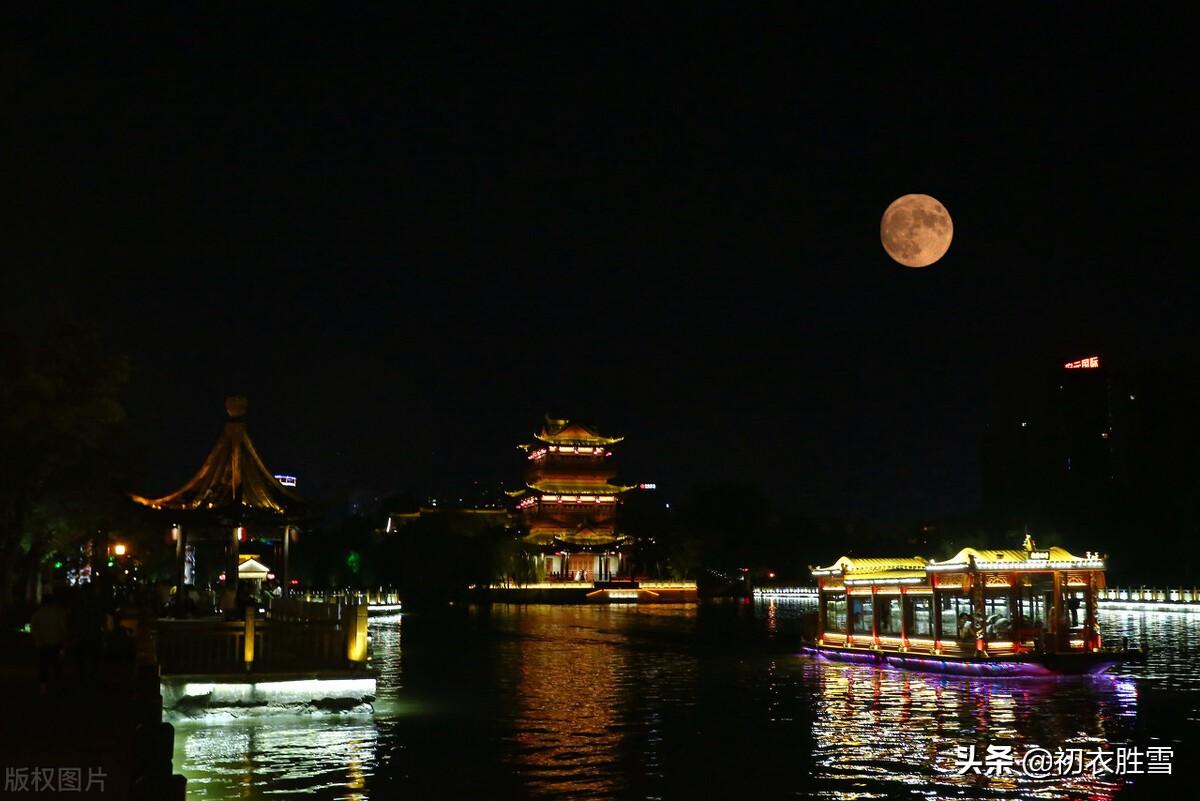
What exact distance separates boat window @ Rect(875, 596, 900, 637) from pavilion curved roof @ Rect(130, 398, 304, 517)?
1426 cm

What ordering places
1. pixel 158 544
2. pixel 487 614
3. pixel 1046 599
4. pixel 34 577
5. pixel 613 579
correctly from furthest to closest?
pixel 613 579
pixel 487 614
pixel 158 544
pixel 34 577
pixel 1046 599

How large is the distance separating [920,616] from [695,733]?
11.4 m

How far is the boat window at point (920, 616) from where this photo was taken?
27.8 metres

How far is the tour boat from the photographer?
25.4 metres

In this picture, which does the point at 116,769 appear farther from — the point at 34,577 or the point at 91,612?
the point at 34,577

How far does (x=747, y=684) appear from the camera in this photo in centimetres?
2606

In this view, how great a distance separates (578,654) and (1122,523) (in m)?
47.0

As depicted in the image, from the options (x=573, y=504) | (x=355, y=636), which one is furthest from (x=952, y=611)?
(x=573, y=504)

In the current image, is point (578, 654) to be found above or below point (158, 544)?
below

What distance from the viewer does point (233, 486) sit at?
23.6 metres

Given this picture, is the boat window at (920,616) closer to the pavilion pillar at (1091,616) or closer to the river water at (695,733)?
the river water at (695,733)

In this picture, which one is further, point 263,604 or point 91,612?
point 263,604

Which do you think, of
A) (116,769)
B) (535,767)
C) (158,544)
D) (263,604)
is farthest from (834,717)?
(158,544)

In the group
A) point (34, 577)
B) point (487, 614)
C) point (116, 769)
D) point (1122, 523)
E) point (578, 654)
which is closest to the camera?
point (116, 769)
